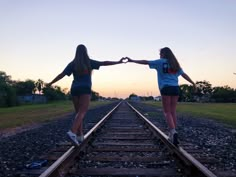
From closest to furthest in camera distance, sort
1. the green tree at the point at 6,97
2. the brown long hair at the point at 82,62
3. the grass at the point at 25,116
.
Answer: the brown long hair at the point at 82,62
the grass at the point at 25,116
the green tree at the point at 6,97

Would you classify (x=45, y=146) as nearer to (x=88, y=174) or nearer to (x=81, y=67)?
(x=81, y=67)

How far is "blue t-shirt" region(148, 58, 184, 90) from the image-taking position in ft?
20.9

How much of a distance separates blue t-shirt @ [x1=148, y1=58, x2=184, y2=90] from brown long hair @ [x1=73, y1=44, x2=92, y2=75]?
3.98 ft

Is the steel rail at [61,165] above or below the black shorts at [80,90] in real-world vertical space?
below

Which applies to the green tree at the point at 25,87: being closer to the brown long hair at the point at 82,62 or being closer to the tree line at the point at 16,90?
the tree line at the point at 16,90

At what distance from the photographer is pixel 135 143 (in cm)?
767

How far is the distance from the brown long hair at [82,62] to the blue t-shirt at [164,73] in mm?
1213

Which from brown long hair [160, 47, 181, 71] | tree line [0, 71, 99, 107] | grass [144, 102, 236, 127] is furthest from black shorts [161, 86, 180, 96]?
tree line [0, 71, 99, 107]

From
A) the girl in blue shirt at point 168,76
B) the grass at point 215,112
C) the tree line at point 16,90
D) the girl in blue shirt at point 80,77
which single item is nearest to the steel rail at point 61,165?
the girl in blue shirt at point 80,77

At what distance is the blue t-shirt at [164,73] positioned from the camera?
636cm

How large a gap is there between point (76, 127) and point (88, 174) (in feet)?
5.02

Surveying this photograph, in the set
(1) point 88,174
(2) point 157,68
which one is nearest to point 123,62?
(2) point 157,68

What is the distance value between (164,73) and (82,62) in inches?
60.5

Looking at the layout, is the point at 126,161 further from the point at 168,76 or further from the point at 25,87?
the point at 25,87
